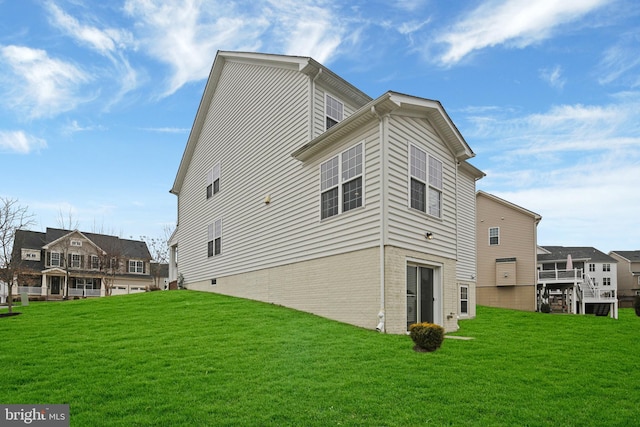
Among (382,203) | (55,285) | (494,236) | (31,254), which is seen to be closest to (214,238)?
(382,203)

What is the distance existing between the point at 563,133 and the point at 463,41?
5.55 metres

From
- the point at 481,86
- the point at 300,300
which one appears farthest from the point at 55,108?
the point at 481,86

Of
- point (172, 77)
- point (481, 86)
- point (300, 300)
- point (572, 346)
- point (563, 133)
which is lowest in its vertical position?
point (572, 346)

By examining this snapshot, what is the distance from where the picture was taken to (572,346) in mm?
11133

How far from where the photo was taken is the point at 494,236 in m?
30.9

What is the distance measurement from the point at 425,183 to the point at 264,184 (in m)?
6.51

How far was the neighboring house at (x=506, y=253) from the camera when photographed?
96.1 feet

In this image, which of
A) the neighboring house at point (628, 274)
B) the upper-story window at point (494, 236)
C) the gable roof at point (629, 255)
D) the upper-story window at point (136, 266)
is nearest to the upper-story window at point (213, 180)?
the upper-story window at point (494, 236)

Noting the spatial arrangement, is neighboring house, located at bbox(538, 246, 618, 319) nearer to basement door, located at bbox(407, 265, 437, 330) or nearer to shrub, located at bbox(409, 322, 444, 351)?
basement door, located at bbox(407, 265, 437, 330)

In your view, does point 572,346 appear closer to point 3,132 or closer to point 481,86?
point 481,86

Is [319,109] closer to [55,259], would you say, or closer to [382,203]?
[382,203]

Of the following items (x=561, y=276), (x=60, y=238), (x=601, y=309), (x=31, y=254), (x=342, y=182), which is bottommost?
(x=601, y=309)

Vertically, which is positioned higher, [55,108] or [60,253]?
[55,108]

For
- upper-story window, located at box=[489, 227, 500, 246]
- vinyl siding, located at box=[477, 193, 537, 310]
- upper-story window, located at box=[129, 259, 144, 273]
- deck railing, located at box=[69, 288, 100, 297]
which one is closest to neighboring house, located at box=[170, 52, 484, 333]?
vinyl siding, located at box=[477, 193, 537, 310]
